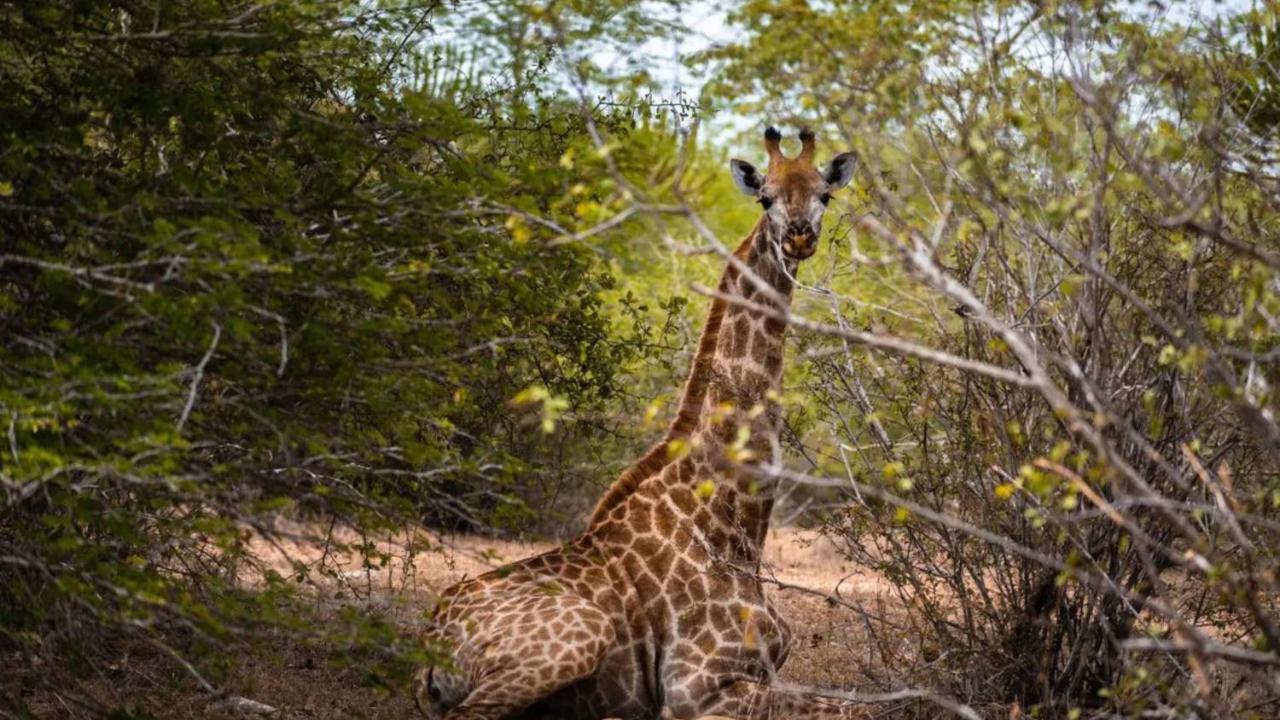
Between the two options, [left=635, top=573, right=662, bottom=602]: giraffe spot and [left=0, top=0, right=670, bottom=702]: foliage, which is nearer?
[left=0, top=0, right=670, bottom=702]: foliage

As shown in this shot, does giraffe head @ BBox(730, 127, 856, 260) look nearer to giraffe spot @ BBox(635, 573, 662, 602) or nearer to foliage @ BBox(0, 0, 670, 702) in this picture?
foliage @ BBox(0, 0, 670, 702)

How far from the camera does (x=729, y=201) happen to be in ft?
94.2

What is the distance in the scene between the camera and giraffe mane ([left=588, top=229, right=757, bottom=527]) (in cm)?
824

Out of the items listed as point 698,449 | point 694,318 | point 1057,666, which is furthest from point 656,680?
point 694,318

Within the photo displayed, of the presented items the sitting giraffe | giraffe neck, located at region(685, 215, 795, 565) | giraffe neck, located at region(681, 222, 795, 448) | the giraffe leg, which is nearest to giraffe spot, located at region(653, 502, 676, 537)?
the sitting giraffe

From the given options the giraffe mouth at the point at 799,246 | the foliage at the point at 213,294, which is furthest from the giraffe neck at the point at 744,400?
the foliage at the point at 213,294

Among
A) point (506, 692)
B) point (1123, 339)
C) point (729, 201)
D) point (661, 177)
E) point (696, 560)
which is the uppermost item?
point (661, 177)

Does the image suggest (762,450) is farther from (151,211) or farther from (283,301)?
(151,211)

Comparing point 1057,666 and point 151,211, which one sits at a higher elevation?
point 151,211

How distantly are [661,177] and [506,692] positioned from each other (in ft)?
11.1

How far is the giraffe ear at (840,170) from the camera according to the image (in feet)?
27.2

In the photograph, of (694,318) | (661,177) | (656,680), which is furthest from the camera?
(694,318)

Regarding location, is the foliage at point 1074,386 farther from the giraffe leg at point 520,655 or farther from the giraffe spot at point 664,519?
the giraffe leg at point 520,655

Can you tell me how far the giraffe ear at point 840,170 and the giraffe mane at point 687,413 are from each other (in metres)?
0.47
